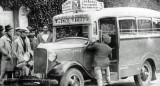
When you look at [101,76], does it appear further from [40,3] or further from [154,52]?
[40,3]

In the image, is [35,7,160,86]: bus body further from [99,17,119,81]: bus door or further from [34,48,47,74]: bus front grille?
[34,48,47,74]: bus front grille

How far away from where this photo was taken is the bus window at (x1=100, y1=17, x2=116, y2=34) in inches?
404

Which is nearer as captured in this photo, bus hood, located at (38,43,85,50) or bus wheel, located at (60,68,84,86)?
bus wheel, located at (60,68,84,86)

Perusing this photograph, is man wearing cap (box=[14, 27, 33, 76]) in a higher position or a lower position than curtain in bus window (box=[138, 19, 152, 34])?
lower

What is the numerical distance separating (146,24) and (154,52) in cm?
93

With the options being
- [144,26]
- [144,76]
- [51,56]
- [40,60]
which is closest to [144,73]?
[144,76]

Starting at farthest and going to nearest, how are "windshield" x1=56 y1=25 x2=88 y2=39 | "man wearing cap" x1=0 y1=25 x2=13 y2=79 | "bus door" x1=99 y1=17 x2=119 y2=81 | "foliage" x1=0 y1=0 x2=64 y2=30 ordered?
"foliage" x1=0 y1=0 x2=64 y2=30 < "bus door" x1=99 y1=17 x2=119 y2=81 < "windshield" x1=56 y1=25 x2=88 y2=39 < "man wearing cap" x1=0 y1=25 x2=13 y2=79

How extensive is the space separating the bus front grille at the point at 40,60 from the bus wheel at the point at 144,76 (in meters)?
3.46

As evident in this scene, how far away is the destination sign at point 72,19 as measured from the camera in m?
9.80

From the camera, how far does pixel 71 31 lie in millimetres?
10227

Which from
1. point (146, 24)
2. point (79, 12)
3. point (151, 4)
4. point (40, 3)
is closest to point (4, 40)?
→ point (79, 12)

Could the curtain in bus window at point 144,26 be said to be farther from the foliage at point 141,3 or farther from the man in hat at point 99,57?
the foliage at point 141,3

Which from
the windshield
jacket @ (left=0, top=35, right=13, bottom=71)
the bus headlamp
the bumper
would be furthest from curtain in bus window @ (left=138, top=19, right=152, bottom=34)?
jacket @ (left=0, top=35, right=13, bottom=71)

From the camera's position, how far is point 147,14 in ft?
36.9
